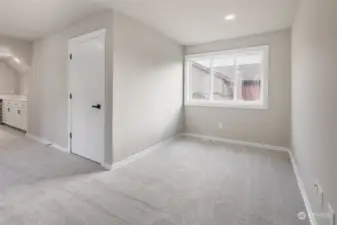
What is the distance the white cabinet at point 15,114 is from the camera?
17.6ft

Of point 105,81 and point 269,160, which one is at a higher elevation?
point 105,81

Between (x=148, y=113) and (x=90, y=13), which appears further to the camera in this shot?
(x=148, y=113)

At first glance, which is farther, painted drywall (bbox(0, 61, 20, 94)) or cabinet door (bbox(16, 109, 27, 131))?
painted drywall (bbox(0, 61, 20, 94))

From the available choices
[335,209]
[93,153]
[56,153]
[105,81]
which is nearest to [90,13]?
[105,81]

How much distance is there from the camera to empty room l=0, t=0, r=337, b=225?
183cm

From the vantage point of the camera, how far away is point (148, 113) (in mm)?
3748

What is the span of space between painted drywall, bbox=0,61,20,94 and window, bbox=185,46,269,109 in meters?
5.70

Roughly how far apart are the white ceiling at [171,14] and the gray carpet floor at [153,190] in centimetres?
221

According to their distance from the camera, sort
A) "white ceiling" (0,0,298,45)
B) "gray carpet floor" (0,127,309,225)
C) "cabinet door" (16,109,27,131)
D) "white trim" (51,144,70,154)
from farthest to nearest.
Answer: "cabinet door" (16,109,27,131) < "white trim" (51,144,70,154) < "white ceiling" (0,0,298,45) < "gray carpet floor" (0,127,309,225)

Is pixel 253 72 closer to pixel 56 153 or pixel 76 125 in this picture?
pixel 76 125

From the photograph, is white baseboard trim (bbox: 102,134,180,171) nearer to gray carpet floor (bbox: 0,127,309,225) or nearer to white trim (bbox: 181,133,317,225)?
gray carpet floor (bbox: 0,127,309,225)

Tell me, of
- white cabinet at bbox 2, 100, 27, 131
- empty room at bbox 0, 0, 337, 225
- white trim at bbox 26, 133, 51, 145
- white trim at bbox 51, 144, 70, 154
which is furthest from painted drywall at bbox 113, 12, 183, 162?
white cabinet at bbox 2, 100, 27, 131

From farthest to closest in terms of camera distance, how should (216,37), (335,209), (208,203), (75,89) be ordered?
(216,37) → (75,89) → (208,203) → (335,209)

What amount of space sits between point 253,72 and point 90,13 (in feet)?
10.6
